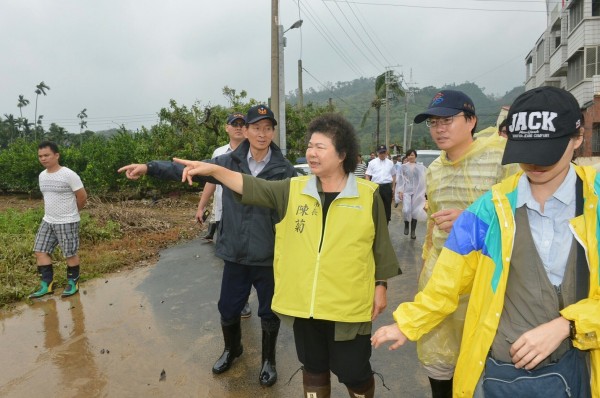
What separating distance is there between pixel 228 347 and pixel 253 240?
39.7 inches

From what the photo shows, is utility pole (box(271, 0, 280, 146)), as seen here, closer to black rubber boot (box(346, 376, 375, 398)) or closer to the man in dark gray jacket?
the man in dark gray jacket

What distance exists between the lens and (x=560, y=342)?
4.77 ft

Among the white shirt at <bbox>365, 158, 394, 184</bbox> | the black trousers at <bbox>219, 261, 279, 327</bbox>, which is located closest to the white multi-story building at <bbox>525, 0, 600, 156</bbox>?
the white shirt at <bbox>365, 158, 394, 184</bbox>

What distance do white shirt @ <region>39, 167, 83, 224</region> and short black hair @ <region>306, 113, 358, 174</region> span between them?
13.0 feet

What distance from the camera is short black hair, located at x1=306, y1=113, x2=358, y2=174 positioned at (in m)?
2.55

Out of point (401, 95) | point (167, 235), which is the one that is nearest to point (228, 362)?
point (167, 235)

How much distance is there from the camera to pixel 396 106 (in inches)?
3740

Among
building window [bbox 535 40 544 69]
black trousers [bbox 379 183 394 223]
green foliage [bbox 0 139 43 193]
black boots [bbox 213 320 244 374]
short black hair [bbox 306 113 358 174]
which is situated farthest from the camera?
building window [bbox 535 40 544 69]

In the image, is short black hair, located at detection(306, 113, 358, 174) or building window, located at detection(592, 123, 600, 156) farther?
building window, located at detection(592, 123, 600, 156)

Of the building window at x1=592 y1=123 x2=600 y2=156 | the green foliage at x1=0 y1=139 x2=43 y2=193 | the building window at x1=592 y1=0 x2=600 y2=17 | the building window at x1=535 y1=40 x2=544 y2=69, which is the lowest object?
the green foliage at x1=0 y1=139 x2=43 y2=193

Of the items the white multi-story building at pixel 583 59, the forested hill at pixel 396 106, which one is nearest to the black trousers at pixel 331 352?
the white multi-story building at pixel 583 59

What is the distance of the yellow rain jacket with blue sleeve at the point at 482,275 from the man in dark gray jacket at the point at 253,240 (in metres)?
1.73

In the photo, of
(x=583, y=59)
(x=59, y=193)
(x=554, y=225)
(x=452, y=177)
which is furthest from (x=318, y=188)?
(x=583, y=59)

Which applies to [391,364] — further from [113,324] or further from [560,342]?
[113,324]
